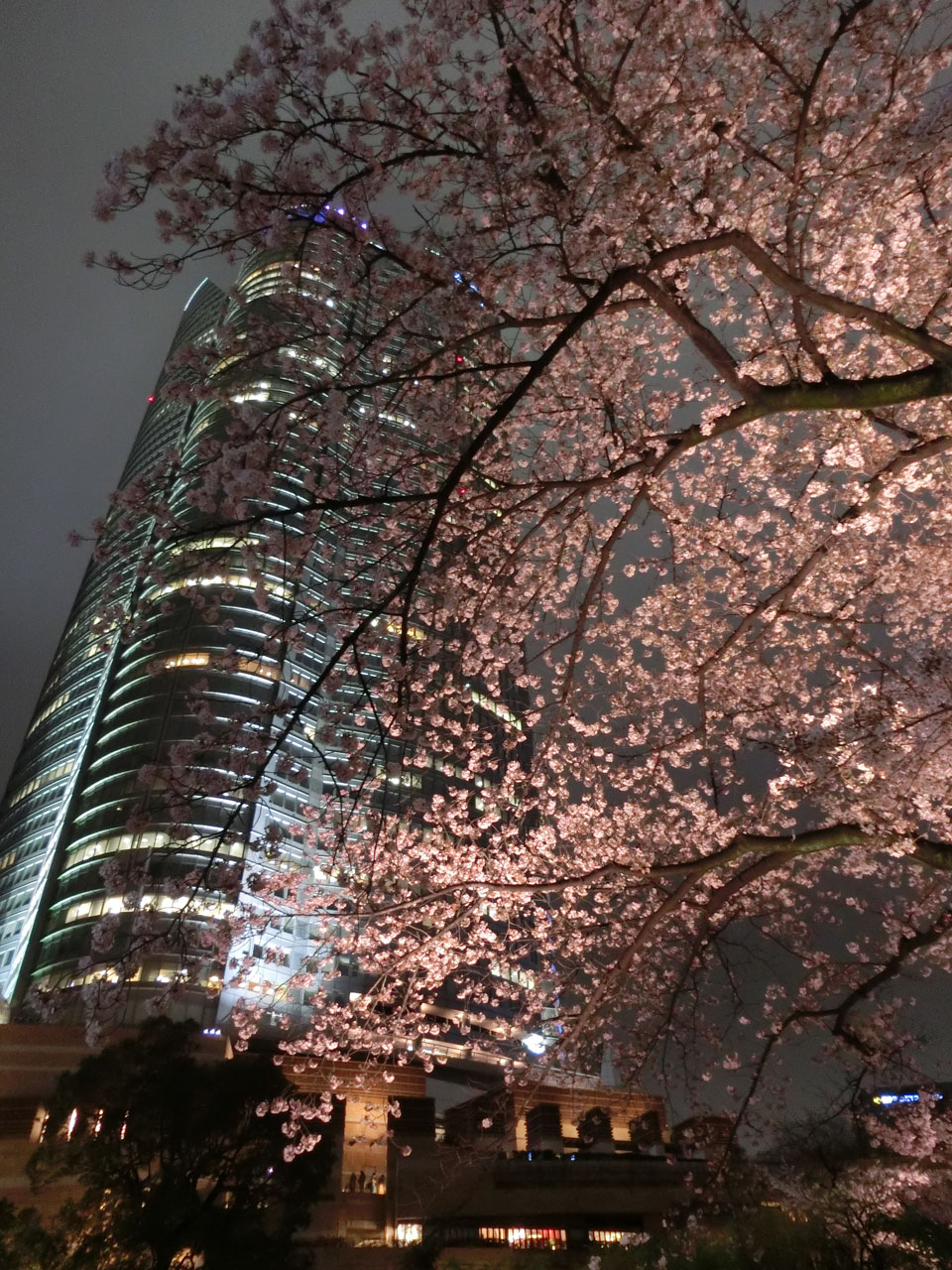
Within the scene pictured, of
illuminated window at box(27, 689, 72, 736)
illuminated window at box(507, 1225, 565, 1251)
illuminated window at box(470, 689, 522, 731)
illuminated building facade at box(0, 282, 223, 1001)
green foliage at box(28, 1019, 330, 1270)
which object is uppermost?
illuminated window at box(27, 689, 72, 736)

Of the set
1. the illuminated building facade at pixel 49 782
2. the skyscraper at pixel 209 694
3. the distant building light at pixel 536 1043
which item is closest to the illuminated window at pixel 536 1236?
the skyscraper at pixel 209 694

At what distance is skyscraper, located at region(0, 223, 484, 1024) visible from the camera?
5.07 m

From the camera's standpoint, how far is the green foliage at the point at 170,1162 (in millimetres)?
14125

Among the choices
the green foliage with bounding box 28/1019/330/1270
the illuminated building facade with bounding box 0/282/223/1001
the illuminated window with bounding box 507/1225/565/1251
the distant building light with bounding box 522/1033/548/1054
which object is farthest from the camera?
the illuminated building facade with bounding box 0/282/223/1001

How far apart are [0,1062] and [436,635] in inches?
922

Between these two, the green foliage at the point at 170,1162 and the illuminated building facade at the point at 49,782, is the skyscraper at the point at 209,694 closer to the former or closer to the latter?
the illuminated building facade at the point at 49,782

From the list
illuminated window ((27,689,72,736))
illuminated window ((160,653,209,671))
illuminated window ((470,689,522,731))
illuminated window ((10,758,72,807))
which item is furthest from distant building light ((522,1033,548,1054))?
illuminated window ((27,689,72,736))

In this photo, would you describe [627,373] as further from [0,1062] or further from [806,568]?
[0,1062]

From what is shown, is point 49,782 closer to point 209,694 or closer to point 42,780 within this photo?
point 42,780

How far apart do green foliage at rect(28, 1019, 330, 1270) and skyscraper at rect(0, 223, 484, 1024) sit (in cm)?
272

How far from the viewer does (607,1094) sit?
31547 millimetres

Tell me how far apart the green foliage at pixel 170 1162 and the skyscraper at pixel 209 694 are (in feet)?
8.93

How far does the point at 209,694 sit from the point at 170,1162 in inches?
975

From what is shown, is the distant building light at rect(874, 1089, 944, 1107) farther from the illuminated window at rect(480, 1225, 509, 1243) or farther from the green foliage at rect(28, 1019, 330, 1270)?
the illuminated window at rect(480, 1225, 509, 1243)
